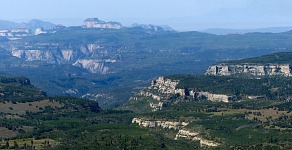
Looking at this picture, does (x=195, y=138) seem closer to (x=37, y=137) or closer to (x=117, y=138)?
(x=117, y=138)

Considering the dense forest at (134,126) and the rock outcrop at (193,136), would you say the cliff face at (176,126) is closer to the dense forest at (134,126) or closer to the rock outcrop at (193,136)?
the rock outcrop at (193,136)

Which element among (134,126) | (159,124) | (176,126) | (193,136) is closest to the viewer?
(193,136)

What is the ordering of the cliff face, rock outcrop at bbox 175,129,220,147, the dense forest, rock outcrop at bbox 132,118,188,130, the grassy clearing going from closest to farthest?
the grassy clearing → the dense forest → rock outcrop at bbox 175,129,220,147 → the cliff face → rock outcrop at bbox 132,118,188,130

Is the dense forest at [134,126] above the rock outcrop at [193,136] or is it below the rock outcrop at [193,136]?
above

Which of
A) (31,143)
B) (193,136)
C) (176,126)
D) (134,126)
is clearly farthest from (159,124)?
(31,143)

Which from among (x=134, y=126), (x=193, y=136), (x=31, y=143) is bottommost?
(x=134, y=126)

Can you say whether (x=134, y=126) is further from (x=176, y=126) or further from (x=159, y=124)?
(x=176, y=126)

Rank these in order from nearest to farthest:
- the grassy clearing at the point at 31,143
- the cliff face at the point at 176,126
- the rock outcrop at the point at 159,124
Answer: the grassy clearing at the point at 31,143, the cliff face at the point at 176,126, the rock outcrop at the point at 159,124

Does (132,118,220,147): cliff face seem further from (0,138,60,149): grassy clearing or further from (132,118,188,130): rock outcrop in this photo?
(0,138,60,149): grassy clearing

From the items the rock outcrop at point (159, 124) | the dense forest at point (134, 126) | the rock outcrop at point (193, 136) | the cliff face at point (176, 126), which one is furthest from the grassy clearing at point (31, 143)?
the rock outcrop at point (159, 124)

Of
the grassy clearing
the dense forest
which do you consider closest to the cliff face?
the dense forest

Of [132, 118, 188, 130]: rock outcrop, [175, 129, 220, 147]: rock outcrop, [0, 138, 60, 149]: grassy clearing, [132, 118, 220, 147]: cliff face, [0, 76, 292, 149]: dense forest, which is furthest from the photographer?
[132, 118, 188, 130]: rock outcrop

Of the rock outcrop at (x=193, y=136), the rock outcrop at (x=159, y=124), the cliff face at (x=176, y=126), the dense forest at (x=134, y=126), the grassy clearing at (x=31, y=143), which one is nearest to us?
the grassy clearing at (x=31, y=143)
